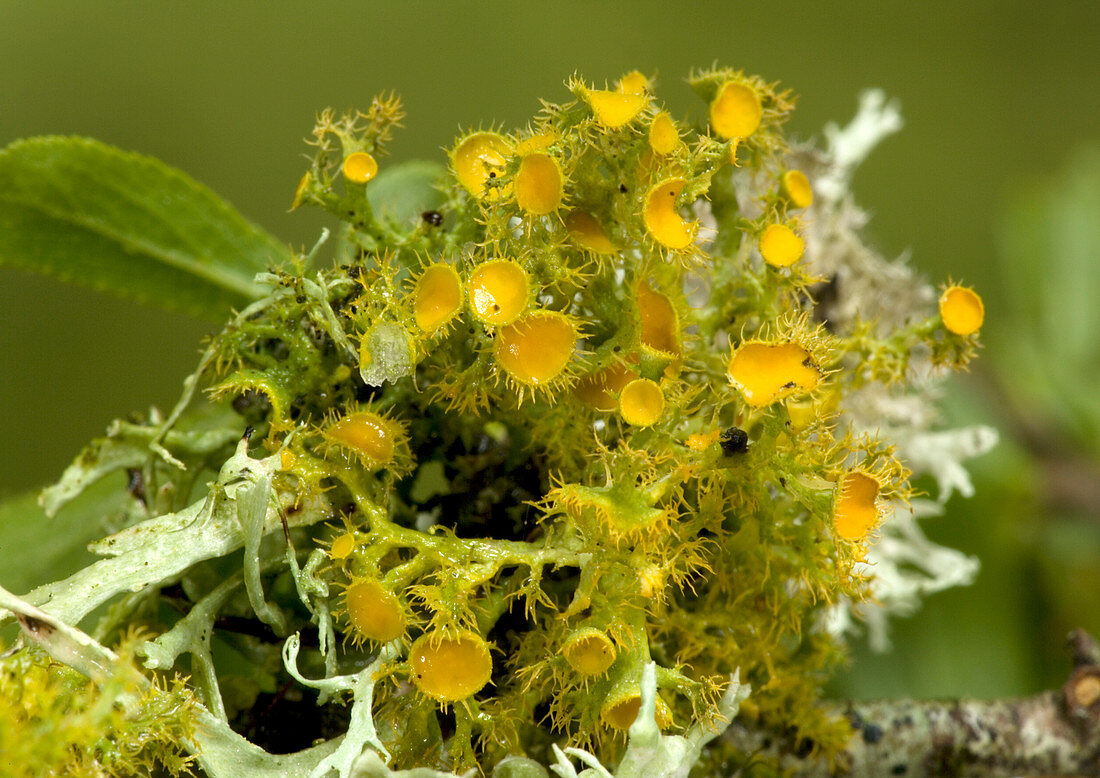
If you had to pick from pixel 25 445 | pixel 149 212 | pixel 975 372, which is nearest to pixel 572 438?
pixel 149 212

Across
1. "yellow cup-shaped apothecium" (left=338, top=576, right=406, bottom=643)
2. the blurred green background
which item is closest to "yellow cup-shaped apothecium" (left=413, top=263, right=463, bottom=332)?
"yellow cup-shaped apothecium" (left=338, top=576, right=406, bottom=643)

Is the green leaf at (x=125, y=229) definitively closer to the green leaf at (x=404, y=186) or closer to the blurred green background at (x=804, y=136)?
the green leaf at (x=404, y=186)

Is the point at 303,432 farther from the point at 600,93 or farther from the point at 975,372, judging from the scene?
the point at 975,372

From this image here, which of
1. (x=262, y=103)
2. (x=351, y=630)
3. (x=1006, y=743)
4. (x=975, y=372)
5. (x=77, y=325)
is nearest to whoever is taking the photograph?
(x=351, y=630)

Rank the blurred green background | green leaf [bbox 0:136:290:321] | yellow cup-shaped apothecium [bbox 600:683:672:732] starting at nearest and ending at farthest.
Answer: yellow cup-shaped apothecium [bbox 600:683:672:732], green leaf [bbox 0:136:290:321], the blurred green background

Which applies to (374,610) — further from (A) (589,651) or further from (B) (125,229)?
(B) (125,229)

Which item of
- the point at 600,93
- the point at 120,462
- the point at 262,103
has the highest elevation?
the point at 262,103

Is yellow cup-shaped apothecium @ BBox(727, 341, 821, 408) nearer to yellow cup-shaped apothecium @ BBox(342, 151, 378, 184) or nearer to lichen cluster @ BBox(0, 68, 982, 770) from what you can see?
lichen cluster @ BBox(0, 68, 982, 770)
